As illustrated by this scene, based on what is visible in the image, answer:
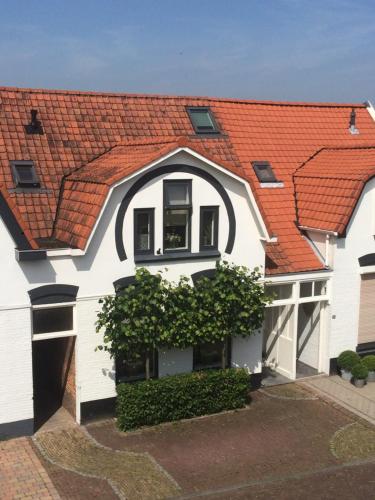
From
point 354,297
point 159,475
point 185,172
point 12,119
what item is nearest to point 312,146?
point 354,297

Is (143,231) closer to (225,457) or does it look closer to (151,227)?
(151,227)

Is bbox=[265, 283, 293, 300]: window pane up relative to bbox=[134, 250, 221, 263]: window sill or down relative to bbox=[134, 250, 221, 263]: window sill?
down

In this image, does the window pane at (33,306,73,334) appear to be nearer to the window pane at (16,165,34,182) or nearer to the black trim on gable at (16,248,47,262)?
the black trim on gable at (16,248,47,262)

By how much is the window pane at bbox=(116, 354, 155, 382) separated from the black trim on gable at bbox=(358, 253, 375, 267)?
678 cm

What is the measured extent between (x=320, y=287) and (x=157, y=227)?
580 centimetres

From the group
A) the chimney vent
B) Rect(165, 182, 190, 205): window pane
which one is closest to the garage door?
Rect(165, 182, 190, 205): window pane

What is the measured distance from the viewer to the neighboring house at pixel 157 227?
13820 millimetres

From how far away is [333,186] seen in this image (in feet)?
57.8

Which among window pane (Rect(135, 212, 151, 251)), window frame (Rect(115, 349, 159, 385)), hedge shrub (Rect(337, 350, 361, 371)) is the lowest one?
hedge shrub (Rect(337, 350, 361, 371))

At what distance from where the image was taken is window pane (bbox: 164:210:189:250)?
1495cm

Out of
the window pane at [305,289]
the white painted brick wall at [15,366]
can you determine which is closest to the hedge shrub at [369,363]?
the window pane at [305,289]

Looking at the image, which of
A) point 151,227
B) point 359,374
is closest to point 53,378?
point 151,227

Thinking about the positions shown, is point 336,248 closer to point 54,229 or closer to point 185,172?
point 185,172

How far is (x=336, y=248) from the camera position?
56.9 feet
